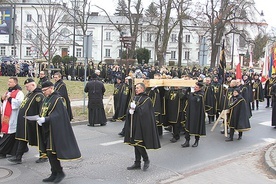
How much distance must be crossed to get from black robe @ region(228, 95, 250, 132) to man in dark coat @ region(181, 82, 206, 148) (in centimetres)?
161

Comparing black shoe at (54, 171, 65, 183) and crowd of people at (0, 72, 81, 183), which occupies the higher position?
crowd of people at (0, 72, 81, 183)

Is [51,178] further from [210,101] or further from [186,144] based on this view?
[210,101]

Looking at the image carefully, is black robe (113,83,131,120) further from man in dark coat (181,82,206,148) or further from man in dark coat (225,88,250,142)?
man in dark coat (225,88,250,142)

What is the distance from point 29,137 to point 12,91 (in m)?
1.23

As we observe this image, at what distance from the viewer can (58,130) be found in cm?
702

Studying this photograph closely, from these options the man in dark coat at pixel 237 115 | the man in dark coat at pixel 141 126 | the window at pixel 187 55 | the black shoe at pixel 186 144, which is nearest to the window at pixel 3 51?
the window at pixel 187 55

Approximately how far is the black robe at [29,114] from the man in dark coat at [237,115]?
6.25m

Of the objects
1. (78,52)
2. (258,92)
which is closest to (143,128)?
(258,92)

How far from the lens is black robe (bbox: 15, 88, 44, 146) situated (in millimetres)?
8203

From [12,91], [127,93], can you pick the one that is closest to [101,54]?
[127,93]

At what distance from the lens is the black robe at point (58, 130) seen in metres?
7.00

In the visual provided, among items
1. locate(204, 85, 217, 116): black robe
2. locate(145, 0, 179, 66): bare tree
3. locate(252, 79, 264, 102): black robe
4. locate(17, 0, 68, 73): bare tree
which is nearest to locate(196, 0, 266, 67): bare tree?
locate(145, 0, 179, 66): bare tree

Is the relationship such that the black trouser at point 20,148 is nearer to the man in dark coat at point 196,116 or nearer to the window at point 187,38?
the man in dark coat at point 196,116

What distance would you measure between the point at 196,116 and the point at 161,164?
2441 millimetres
